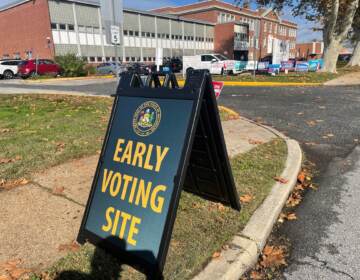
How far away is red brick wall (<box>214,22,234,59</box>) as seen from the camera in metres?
53.8

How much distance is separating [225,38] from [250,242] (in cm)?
5529

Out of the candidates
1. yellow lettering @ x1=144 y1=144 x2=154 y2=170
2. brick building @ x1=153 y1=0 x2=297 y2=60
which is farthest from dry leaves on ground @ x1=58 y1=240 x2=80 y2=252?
brick building @ x1=153 y1=0 x2=297 y2=60

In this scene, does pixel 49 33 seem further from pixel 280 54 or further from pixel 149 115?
pixel 149 115

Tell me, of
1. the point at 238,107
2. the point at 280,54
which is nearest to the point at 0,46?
the point at 280,54

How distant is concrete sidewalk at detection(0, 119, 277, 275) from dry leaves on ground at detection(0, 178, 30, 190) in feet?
0.32

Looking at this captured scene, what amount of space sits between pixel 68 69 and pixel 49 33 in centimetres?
1222

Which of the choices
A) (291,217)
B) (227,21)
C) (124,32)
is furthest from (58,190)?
(227,21)

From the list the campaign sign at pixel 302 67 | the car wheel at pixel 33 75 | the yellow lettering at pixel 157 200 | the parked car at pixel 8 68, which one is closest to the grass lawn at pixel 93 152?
the yellow lettering at pixel 157 200

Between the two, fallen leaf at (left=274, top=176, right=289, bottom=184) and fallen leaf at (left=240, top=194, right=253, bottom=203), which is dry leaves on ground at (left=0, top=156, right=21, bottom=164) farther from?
fallen leaf at (left=274, top=176, right=289, bottom=184)

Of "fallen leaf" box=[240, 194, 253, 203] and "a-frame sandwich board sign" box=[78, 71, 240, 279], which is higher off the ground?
"a-frame sandwich board sign" box=[78, 71, 240, 279]

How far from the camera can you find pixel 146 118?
2.55m

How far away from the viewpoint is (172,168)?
7.59ft

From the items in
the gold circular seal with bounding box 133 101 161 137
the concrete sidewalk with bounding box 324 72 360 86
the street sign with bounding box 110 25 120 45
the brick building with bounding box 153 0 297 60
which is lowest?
the concrete sidewalk with bounding box 324 72 360 86

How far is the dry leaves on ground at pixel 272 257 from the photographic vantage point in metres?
2.59
